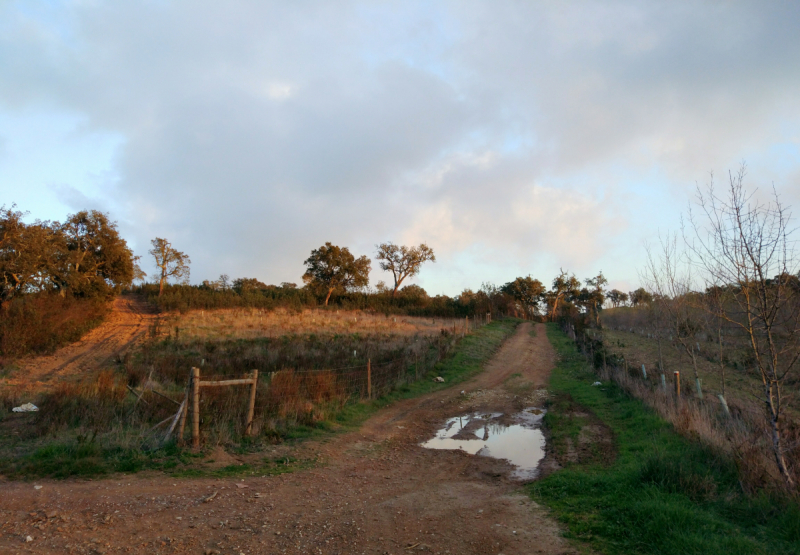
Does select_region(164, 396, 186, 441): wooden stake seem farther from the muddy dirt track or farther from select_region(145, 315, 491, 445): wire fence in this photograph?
the muddy dirt track

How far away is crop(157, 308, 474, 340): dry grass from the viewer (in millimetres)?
29406

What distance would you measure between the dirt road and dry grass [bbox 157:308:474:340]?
2.09 meters

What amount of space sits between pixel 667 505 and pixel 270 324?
103 feet

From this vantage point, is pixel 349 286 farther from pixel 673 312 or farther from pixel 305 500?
pixel 305 500

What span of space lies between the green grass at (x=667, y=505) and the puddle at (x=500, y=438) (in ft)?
3.51

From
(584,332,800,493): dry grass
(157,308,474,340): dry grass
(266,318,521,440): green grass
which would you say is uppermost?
(157,308,474,340): dry grass

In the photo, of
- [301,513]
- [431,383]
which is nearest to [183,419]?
[301,513]

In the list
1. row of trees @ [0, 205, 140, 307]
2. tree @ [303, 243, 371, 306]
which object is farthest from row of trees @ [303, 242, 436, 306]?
row of trees @ [0, 205, 140, 307]

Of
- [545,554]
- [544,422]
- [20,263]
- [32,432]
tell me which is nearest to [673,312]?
[544,422]

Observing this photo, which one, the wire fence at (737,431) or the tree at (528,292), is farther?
the tree at (528,292)

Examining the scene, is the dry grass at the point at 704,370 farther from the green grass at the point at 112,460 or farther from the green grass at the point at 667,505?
the green grass at the point at 112,460

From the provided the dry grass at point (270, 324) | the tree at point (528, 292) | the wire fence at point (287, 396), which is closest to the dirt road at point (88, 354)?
the dry grass at point (270, 324)

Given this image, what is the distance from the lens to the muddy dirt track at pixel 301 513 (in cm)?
488

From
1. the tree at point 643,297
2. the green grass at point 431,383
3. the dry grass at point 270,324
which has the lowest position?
the green grass at point 431,383
